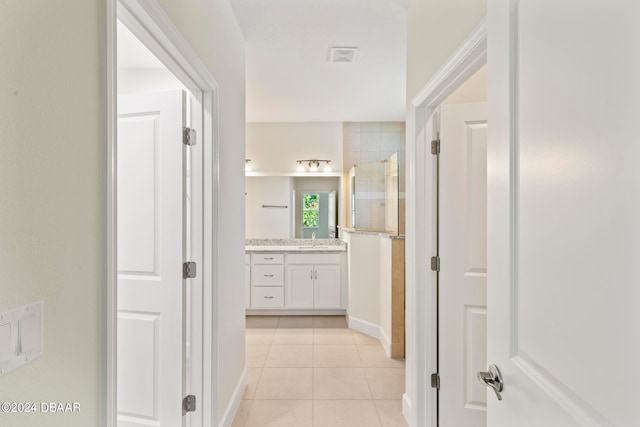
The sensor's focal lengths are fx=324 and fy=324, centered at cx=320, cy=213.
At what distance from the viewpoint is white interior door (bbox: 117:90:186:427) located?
5.62ft

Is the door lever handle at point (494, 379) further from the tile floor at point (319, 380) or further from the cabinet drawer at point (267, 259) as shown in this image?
the cabinet drawer at point (267, 259)

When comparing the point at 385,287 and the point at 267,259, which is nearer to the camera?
the point at 385,287

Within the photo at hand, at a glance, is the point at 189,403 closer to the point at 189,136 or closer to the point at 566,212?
the point at 189,136

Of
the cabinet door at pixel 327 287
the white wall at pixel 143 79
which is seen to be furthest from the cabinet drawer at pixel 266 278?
the white wall at pixel 143 79

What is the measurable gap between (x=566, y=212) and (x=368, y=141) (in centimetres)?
423

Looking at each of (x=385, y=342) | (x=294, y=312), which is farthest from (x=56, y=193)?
(x=294, y=312)

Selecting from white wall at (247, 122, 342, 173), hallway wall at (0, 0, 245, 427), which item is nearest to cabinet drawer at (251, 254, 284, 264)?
white wall at (247, 122, 342, 173)

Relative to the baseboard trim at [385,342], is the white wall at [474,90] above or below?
above

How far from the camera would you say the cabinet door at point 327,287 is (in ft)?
13.5

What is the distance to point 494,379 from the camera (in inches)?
32.9

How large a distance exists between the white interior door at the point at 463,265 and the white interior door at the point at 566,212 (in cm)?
97

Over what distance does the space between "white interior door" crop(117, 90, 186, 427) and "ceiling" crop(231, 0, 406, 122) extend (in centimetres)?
Answer: 103

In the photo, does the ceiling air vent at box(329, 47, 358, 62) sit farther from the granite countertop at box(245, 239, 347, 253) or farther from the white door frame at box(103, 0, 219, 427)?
the granite countertop at box(245, 239, 347, 253)

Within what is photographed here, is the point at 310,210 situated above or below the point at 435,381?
above
